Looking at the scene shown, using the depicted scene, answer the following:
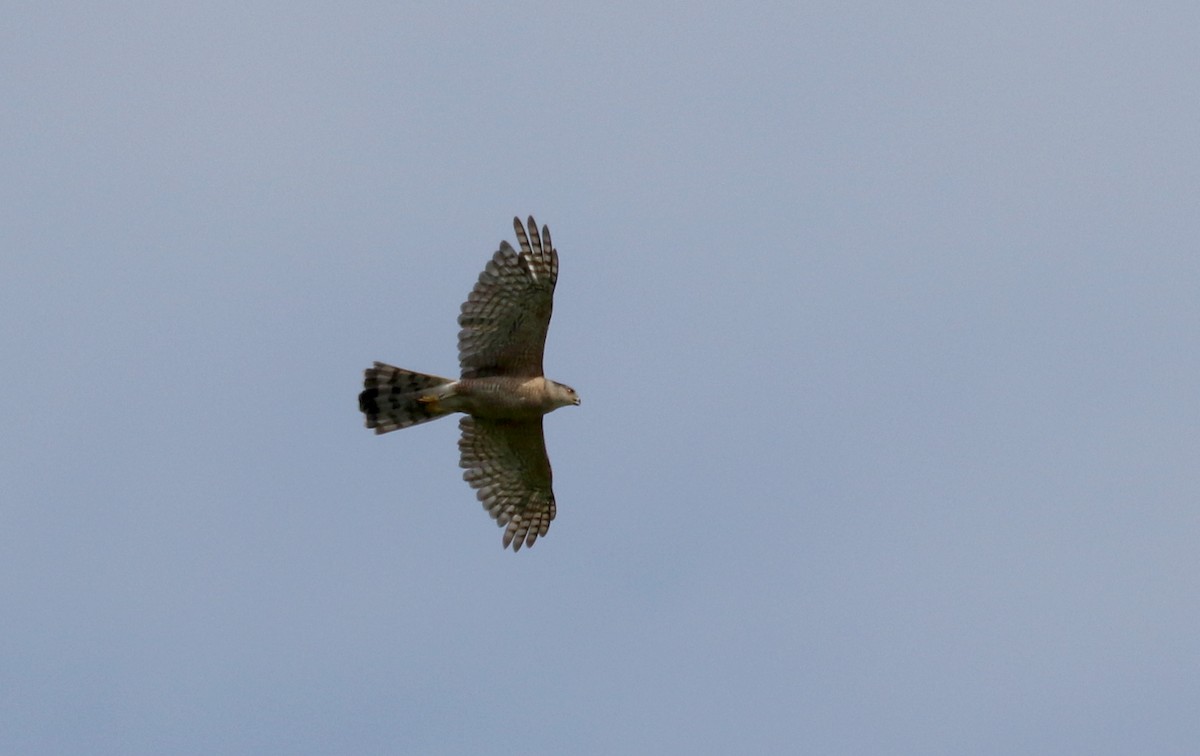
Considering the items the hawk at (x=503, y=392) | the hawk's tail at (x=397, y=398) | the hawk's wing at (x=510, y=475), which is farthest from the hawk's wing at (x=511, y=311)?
the hawk's wing at (x=510, y=475)

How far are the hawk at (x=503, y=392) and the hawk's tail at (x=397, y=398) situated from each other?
1 centimetres

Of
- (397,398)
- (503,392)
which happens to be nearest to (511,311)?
(503,392)

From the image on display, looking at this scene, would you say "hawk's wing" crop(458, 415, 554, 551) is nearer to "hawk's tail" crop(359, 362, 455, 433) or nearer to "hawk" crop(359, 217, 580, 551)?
"hawk" crop(359, 217, 580, 551)

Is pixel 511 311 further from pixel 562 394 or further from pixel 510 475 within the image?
pixel 510 475

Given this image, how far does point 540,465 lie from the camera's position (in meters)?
22.1

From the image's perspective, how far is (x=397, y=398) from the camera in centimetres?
2162

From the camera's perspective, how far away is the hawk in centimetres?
2055

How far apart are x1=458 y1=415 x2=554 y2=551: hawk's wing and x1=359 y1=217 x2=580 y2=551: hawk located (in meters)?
0.01

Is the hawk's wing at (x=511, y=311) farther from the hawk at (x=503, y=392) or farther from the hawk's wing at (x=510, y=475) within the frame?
the hawk's wing at (x=510, y=475)

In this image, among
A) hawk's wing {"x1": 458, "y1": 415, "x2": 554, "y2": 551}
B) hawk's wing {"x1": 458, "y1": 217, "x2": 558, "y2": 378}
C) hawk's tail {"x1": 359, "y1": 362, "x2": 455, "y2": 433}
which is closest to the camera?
hawk's wing {"x1": 458, "y1": 217, "x2": 558, "y2": 378}

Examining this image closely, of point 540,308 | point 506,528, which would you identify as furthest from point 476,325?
point 506,528

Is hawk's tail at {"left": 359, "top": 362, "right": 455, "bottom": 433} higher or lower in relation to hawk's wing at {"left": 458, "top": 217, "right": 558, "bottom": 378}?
lower

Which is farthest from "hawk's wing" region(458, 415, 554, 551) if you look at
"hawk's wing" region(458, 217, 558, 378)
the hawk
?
"hawk's wing" region(458, 217, 558, 378)

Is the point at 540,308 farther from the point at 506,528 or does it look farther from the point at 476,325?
the point at 506,528
